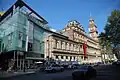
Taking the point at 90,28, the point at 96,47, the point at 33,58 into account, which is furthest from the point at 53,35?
the point at 90,28

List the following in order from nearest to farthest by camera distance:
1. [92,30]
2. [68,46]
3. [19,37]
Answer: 1. [19,37]
2. [68,46]
3. [92,30]

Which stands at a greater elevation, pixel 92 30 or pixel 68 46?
pixel 92 30

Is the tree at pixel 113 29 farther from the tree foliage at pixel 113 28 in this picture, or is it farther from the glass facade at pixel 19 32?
the glass facade at pixel 19 32

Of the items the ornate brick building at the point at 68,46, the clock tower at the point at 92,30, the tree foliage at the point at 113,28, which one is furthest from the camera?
the clock tower at the point at 92,30

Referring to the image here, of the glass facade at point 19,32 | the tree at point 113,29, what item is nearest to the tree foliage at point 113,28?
the tree at point 113,29

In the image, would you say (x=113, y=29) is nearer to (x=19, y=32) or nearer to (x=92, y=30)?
(x=19, y=32)

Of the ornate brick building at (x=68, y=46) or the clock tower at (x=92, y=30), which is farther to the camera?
the clock tower at (x=92, y=30)

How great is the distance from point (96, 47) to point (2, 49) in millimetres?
71458

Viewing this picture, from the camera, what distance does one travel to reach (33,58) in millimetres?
46594

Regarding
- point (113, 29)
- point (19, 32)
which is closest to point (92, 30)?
point (113, 29)

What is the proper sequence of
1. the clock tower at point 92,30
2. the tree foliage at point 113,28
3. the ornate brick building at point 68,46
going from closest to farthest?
the tree foliage at point 113,28 → the ornate brick building at point 68,46 → the clock tower at point 92,30

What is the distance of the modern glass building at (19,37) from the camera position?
42.5 m

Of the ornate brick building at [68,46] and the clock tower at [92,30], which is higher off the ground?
the clock tower at [92,30]

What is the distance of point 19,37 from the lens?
1692 inches
